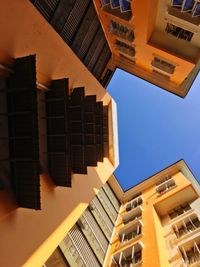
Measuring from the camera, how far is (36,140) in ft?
23.9

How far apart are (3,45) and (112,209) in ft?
59.4

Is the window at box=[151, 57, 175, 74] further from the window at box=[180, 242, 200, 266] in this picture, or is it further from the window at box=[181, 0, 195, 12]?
the window at box=[180, 242, 200, 266]

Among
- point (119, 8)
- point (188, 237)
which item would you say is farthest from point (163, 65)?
point (188, 237)

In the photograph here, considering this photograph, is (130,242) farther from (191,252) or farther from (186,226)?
(191,252)

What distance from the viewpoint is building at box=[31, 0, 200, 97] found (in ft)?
39.7

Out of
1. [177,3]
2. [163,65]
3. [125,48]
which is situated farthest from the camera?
[125,48]

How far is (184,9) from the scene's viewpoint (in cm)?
1214

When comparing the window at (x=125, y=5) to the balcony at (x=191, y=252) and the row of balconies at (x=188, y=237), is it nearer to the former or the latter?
the row of balconies at (x=188, y=237)

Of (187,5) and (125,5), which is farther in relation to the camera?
(125,5)

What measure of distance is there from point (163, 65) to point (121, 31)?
298cm

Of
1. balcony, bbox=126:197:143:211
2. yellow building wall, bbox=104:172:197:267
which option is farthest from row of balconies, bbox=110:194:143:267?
balcony, bbox=126:197:143:211

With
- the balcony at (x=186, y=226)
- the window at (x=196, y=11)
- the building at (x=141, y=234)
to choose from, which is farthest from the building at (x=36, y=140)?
the balcony at (x=186, y=226)

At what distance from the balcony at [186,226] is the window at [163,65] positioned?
7366 mm

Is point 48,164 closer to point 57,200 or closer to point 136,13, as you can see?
point 57,200
